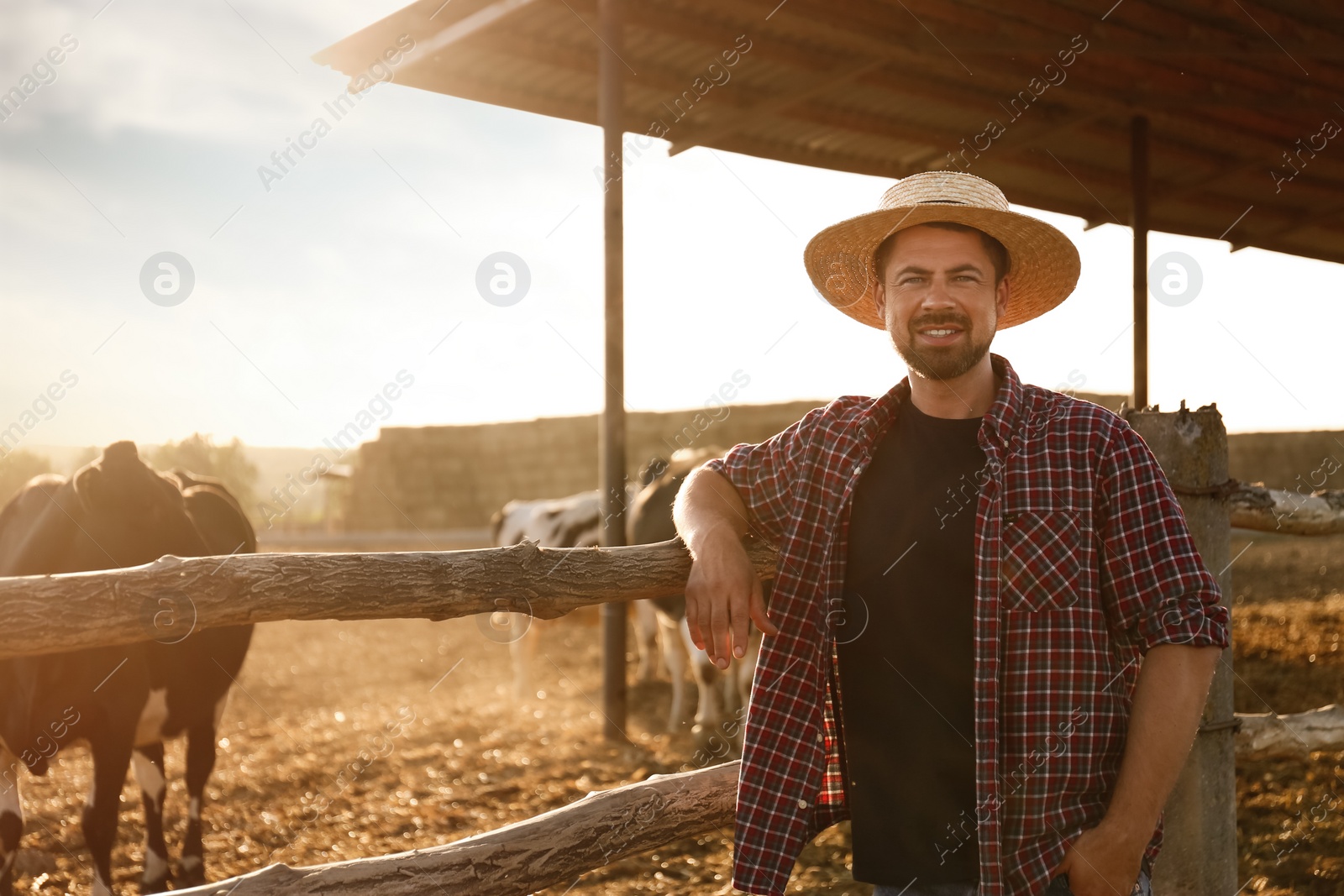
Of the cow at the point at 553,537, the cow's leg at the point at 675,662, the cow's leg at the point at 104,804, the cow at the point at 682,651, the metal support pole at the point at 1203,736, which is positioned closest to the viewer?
the metal support pole at the point at 1203,736

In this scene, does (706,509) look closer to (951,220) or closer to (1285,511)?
(951,220)

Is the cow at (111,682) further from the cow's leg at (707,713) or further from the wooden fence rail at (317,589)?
the cow's leg at (707,713)

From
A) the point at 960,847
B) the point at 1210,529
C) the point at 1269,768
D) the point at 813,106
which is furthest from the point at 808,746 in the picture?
the point at 813,106

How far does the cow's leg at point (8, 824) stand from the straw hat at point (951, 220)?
10.2 ft

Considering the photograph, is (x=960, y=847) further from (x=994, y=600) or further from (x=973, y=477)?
(x=973, y=477)

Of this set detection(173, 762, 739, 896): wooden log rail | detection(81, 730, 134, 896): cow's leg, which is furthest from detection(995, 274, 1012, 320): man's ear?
detection(81, 730, 134, 896): cow's leg

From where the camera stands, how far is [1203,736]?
2396 mm

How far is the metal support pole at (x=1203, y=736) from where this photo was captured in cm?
233

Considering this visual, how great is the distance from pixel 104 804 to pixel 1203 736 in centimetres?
333

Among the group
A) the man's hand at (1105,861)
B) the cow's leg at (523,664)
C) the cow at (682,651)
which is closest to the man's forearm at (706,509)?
the man's hand at (1105,861)

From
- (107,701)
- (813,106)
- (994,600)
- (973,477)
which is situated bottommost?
(107,701)

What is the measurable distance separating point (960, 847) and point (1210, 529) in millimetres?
1303

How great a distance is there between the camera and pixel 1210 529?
246 cm

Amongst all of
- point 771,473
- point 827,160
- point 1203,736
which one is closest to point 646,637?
point 827,160
